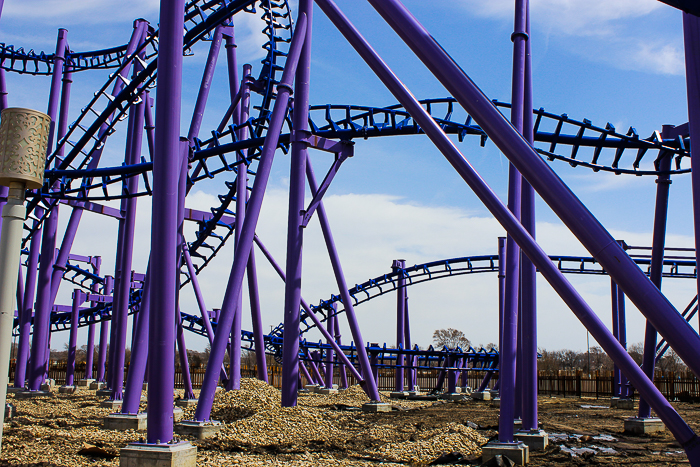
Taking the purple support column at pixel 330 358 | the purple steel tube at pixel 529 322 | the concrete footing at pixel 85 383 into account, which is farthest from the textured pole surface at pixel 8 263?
the concrete footing at pixel 85 383

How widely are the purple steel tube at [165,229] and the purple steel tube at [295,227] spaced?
12.8 ft

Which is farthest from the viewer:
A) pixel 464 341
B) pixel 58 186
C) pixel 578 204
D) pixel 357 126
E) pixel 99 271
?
pixel 464 341

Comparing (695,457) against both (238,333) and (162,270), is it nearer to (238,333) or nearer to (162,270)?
(162,270)

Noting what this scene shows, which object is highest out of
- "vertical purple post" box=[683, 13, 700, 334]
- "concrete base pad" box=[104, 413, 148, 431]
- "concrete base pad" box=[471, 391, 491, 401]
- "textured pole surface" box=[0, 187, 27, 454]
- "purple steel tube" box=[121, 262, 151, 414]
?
"vertical purple post" box=[683, 13, 700, 334]

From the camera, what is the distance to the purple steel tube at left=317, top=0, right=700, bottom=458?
3.97 meters

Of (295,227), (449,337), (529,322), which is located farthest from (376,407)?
(449,337)

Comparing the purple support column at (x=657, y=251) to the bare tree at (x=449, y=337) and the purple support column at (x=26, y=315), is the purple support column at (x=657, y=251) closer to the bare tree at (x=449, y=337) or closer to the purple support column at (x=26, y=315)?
the purple support column at (x=26, y=315)

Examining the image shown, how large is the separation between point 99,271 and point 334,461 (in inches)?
937

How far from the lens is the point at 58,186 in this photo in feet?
50.0

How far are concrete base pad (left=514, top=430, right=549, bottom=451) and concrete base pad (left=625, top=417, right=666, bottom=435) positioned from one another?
3668 millimetres

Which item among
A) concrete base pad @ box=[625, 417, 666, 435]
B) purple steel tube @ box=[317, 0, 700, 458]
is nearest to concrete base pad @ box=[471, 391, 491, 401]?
concrete base pad @ box=[625, 417, 666, 435]

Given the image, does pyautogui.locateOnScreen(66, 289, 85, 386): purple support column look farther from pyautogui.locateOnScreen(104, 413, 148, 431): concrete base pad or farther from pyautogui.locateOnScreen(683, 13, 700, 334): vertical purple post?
pyautogui.locateOnScreen(683, 13, 700, 334): vertical purple post

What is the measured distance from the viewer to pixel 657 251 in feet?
33.6

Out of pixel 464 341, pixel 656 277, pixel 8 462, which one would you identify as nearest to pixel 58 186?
pixel 8 462
